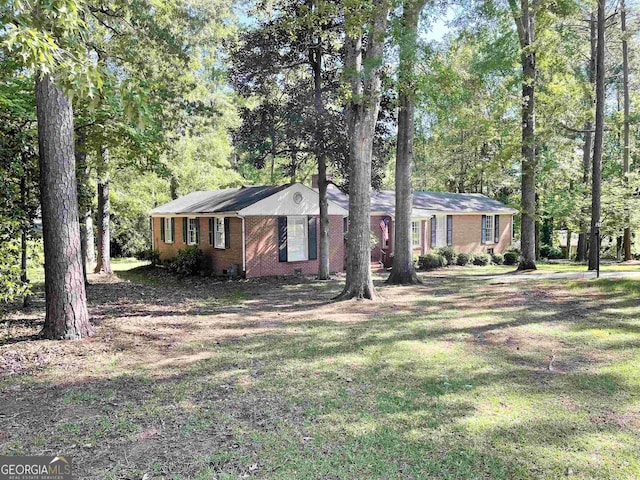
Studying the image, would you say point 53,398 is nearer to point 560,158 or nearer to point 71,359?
point 71,359

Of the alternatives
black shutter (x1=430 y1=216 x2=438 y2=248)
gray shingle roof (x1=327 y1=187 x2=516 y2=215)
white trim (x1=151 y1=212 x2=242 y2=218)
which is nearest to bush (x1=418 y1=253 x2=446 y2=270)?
gray shingle roof (x1=327 y1=187 x2=516 y2=215)

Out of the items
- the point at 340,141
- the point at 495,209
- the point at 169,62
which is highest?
the point at 169,62

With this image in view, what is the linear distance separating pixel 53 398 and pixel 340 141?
11650mm

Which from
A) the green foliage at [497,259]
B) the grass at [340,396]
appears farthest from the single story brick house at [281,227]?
the grass at [340,396]

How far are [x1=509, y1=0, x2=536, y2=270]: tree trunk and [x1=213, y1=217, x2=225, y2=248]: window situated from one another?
11008mm

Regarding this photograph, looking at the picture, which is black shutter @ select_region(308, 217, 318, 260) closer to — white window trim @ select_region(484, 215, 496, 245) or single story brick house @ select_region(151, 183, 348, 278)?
single story brick house @ select_region(151, 183, 348, 278)

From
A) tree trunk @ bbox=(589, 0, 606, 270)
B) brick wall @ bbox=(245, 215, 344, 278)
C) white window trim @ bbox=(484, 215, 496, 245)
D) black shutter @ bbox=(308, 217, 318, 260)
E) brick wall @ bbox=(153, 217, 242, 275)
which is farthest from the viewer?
white window trim @ bbox=(484, 215, 496, 245)

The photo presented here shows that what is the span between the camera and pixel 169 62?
13.9 m

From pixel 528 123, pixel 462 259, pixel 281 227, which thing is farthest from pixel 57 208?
pixel 462 259

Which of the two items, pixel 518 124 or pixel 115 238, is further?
pixel 115 238

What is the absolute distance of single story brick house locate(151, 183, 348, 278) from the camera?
17.5m

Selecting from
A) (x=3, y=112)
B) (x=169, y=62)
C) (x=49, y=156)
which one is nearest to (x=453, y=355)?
(x=49, y=156)

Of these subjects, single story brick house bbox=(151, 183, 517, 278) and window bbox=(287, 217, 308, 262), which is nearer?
single story brick house bbox=(151, 183, 517, 278)

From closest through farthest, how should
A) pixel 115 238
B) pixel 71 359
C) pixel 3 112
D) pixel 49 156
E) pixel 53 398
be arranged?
pixel 53 398 < pixel 71 359 < pixel 49 156 < pixel 3 112 < pixel 115 238
